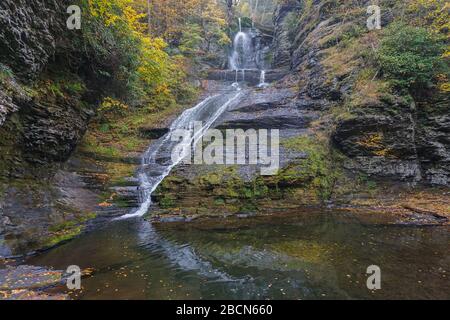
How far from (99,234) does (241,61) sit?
22.2 m

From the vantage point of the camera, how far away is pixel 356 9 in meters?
18.4

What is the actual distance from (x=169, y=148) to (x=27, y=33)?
834 cm

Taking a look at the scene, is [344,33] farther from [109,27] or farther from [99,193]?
[99,193]

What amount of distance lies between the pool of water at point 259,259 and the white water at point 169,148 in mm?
2064

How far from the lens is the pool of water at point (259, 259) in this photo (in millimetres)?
5906

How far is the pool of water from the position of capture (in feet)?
19.4

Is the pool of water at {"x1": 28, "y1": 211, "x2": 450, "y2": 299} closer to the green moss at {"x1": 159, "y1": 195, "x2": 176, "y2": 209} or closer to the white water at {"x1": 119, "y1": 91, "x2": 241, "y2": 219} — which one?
the green moss at {"x1": 159, "y1": 195, "x2": 176, "y2": 209}

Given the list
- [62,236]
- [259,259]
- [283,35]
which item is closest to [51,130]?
[62,236]

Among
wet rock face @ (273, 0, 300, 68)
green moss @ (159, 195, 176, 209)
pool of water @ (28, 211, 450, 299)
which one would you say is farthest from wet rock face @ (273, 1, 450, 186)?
wet rock face @ (273, 0, 300, 68)

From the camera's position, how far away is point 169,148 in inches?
621

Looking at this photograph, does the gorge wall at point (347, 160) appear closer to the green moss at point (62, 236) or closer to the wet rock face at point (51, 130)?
the green moss at point (62, 236)

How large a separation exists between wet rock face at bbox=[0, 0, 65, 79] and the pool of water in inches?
203

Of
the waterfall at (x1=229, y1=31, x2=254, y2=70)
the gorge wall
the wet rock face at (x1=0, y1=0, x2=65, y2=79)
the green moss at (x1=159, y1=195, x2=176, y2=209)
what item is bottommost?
the green moss at (x1=159, y1=195, x2=176, y2=209)

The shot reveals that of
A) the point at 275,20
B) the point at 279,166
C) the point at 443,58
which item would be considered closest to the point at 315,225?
the point at 279,166
